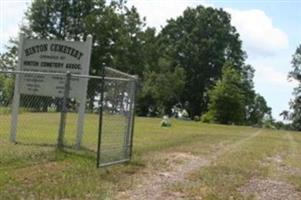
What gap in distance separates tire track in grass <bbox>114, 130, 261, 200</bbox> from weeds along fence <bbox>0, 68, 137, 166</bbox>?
1127mm

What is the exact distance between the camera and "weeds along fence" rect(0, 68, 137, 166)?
43.4 ft

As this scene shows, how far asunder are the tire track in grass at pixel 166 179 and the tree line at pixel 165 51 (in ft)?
142

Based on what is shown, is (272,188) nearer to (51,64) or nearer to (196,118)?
(51,64)

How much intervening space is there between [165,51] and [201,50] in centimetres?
511

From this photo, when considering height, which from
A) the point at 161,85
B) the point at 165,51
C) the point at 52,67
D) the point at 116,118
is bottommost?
the point at 116,118

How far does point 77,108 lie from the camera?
18203 millimetres

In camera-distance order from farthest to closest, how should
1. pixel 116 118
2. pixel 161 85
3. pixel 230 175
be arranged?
pixel 161 85, pixel 230 175, pixel 116 118

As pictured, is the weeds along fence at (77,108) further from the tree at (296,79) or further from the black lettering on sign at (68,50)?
the tree at (296,79)

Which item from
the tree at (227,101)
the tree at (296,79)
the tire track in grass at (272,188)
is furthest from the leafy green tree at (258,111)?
the tire track in grass at (272,188)

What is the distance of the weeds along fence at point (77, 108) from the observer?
43.4 feet

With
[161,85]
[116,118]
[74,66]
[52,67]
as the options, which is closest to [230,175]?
[116,118]

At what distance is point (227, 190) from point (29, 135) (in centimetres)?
908

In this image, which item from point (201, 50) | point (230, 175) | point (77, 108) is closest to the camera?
point (230, 175)

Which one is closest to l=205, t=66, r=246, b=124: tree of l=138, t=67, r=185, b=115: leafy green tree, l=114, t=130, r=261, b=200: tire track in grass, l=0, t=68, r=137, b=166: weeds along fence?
l=138, t=67, r=185, b=115: leafy green tree
